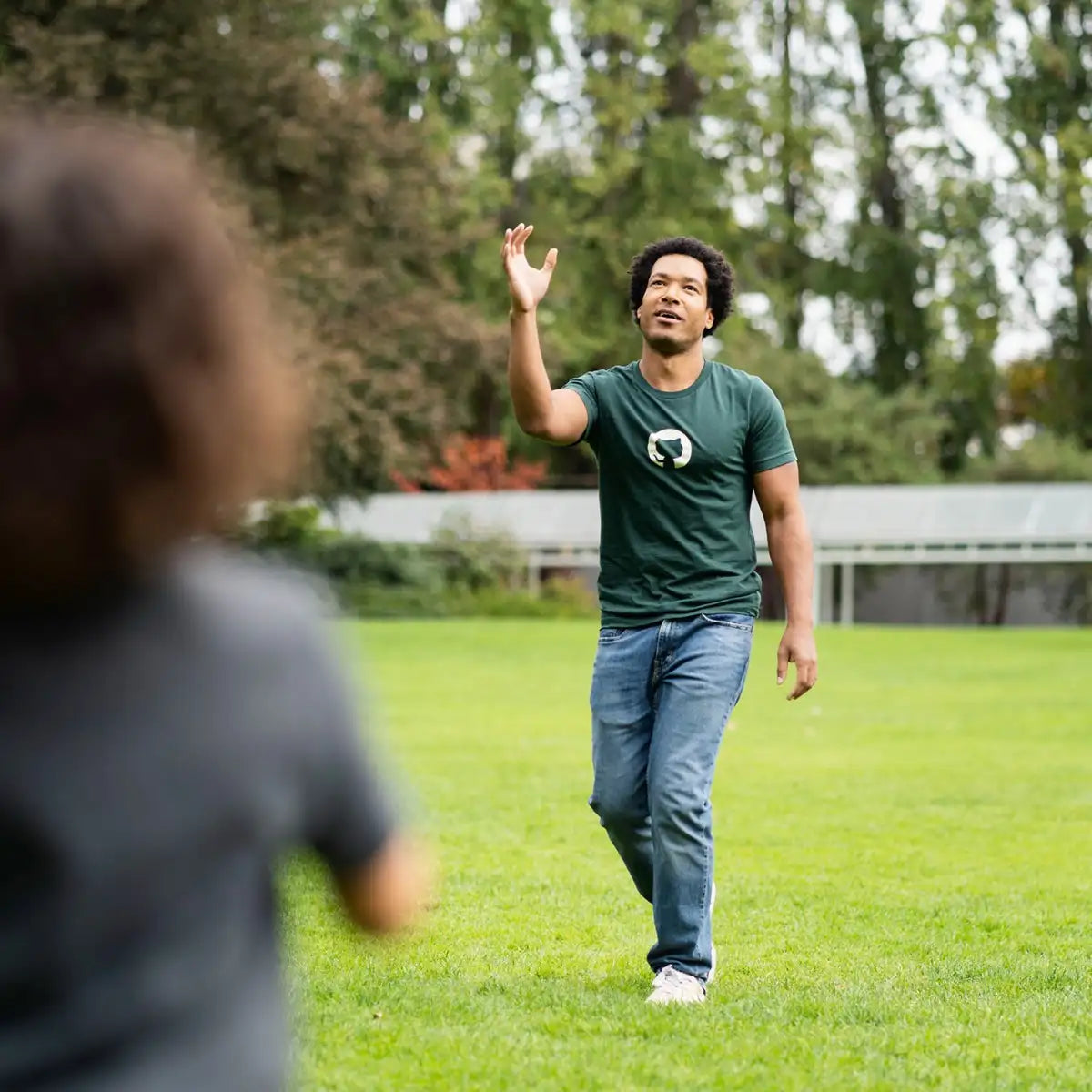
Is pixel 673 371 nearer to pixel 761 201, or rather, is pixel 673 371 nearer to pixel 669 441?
pixel 669 441

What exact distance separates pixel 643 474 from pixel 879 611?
34046mm

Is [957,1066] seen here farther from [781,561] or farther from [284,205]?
[284,205]

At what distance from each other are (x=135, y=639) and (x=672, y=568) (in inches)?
155

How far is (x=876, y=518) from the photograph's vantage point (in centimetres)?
3566

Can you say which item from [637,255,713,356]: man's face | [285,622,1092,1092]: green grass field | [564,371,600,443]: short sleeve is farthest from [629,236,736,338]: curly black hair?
[285,622,1092,1092]: green grass field

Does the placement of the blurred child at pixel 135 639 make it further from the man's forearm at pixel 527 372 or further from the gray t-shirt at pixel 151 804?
the man's forearm at pixel 527 372

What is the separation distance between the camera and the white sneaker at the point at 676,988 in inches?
213

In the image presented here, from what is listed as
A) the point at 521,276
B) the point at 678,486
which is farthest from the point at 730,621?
the point at 521,276

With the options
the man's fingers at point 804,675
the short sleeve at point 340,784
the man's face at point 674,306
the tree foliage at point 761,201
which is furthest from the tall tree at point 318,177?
the short sleeve at point 340,784

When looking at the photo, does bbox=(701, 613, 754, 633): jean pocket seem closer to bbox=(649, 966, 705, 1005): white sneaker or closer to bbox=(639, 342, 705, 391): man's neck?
bbox=(639, 342, 705, 391): man's neck

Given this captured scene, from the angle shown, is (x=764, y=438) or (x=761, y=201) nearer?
(x=764, y=438)

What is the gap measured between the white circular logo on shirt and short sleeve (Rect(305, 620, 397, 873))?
376cm

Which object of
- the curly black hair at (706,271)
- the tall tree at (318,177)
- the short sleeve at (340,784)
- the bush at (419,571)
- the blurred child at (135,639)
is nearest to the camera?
the blurred child at (135,639)

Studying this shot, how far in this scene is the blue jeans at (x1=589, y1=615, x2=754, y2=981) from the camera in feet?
17.8
